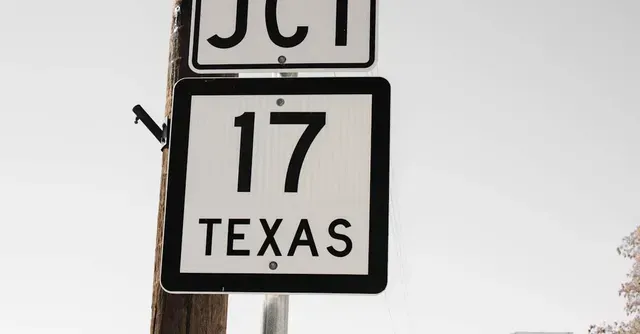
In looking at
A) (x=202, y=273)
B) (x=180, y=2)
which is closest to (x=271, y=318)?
(x=202, y=273)

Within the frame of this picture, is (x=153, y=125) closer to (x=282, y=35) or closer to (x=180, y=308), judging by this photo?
(x=180, y=308)

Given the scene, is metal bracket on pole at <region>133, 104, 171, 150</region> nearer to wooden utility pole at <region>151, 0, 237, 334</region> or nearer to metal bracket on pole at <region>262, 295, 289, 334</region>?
wooden utility pole at <region>151, 0, 237, 334</region>

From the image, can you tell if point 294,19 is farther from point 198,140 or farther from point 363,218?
point 363,218

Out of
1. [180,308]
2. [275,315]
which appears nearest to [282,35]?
[275,315]

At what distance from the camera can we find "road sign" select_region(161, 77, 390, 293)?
8.74ft

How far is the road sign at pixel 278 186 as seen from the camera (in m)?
2.66

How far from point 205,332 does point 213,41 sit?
4.65 feet

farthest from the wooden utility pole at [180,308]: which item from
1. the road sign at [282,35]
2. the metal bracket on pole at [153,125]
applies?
the road sign at [282,35]

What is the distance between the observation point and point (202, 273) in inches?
106

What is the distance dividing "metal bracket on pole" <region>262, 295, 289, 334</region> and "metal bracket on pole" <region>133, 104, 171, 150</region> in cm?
164

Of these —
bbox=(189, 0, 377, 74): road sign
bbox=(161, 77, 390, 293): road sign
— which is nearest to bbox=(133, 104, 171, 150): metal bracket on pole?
bbox=(189, 0, 377, 74): road sign

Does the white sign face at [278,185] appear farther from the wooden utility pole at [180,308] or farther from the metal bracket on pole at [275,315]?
the wooden utility pole at [180,308]

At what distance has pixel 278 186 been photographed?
107 inches

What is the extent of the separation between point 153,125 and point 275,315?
6.78 ft
